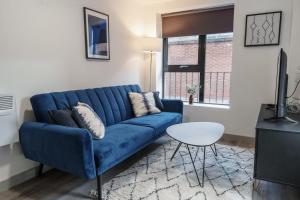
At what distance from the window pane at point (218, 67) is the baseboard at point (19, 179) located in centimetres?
292

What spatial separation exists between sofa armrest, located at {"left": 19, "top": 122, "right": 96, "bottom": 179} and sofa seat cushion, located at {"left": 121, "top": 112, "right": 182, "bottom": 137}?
1.06 m

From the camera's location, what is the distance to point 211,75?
3867 millimetres

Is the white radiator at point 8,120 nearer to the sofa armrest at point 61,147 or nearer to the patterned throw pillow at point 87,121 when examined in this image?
the sofa armrest at point 61,147

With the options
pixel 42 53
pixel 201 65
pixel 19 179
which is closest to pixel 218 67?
pixel 201 65

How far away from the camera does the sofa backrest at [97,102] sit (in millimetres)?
2123

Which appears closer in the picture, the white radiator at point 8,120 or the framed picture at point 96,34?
the white radiator at point 8,120

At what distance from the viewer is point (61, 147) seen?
1.80m

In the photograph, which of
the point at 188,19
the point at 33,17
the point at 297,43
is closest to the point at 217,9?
the point at 188,19

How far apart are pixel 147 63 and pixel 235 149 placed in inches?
86.8

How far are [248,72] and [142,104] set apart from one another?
168cm

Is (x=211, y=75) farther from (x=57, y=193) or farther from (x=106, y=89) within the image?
(x=57, y=193)

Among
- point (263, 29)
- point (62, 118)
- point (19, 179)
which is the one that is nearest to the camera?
point (62, 118)

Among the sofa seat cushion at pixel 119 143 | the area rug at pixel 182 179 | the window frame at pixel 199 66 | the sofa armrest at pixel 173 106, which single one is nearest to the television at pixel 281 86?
the area rug at pixel 182 179

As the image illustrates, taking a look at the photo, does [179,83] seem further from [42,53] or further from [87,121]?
[42,53]
